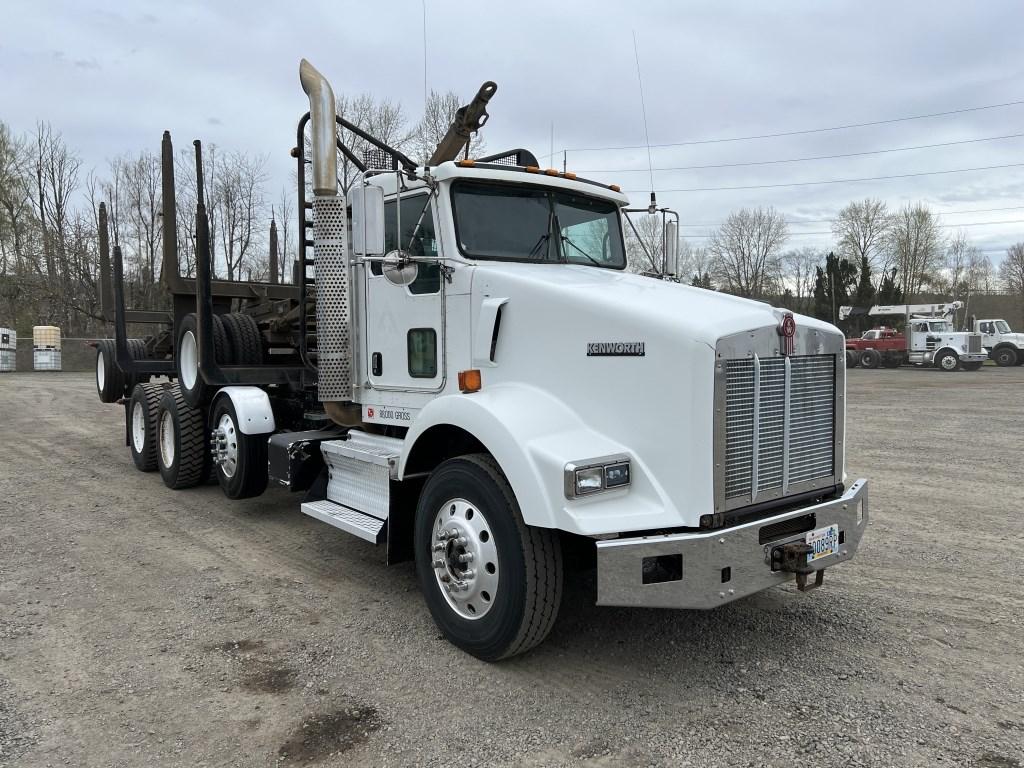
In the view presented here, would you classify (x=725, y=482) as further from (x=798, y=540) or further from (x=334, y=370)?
(x=334, y=370)

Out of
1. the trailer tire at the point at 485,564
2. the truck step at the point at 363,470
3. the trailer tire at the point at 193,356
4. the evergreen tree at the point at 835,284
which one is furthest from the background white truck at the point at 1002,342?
the trailer tire at the point at 485,564

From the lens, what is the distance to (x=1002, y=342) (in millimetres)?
37438

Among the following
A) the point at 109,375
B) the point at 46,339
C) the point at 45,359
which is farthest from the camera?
A: the point at 46,339

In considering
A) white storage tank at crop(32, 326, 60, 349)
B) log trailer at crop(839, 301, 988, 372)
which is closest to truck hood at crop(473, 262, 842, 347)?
log trailer at crop(839, 301, 988, 372)

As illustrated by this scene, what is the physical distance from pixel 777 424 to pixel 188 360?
623 cm

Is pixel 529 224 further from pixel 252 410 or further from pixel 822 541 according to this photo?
pixel 252 410

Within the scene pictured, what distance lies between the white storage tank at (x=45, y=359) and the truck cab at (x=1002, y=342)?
4414 cm

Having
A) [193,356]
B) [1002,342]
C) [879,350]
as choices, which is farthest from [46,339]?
[1002,342]

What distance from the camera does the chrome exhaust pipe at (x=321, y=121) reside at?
467 cm

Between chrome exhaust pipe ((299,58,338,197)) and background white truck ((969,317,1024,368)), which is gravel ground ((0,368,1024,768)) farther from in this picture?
background white truck ((969,317,1024,368))

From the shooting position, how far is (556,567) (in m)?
3.63

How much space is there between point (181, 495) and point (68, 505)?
40.6 inches

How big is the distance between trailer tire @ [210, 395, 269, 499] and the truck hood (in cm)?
312

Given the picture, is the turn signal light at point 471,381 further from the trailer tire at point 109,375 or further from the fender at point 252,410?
the trailer tire at point 109,375
